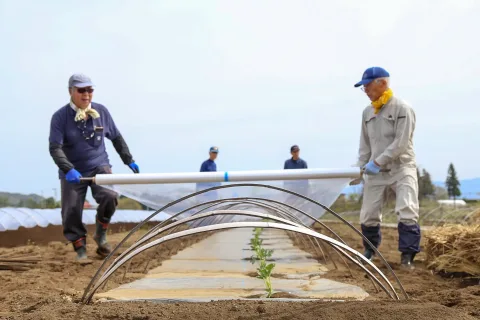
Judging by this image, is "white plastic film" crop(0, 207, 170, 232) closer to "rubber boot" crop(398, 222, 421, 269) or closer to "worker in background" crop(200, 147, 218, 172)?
"worker in background" crop(200, 147, 218, 172)

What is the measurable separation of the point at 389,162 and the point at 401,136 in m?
0.27

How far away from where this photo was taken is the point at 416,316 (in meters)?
2.19

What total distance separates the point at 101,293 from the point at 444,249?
9.15ft

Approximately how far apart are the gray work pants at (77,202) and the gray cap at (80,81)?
2.67ft

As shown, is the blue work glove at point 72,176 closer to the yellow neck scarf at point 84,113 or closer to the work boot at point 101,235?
the yellow neck scarf at point 84,113

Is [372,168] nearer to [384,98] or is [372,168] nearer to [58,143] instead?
[384,98]

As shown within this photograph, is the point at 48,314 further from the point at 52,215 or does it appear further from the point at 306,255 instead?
the point at 52,215

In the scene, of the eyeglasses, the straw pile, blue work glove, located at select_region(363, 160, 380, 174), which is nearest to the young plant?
blue work glove, located at select_region(363, 160, 380, 174)

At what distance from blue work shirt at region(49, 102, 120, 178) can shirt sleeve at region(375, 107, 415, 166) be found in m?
2.68

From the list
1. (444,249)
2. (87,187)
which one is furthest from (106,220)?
(444,249)

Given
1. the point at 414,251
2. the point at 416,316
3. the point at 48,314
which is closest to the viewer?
the point at 416,316

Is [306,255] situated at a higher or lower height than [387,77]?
lower

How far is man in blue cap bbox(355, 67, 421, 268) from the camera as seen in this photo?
4629 mm

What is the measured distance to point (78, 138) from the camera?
17.1ft
